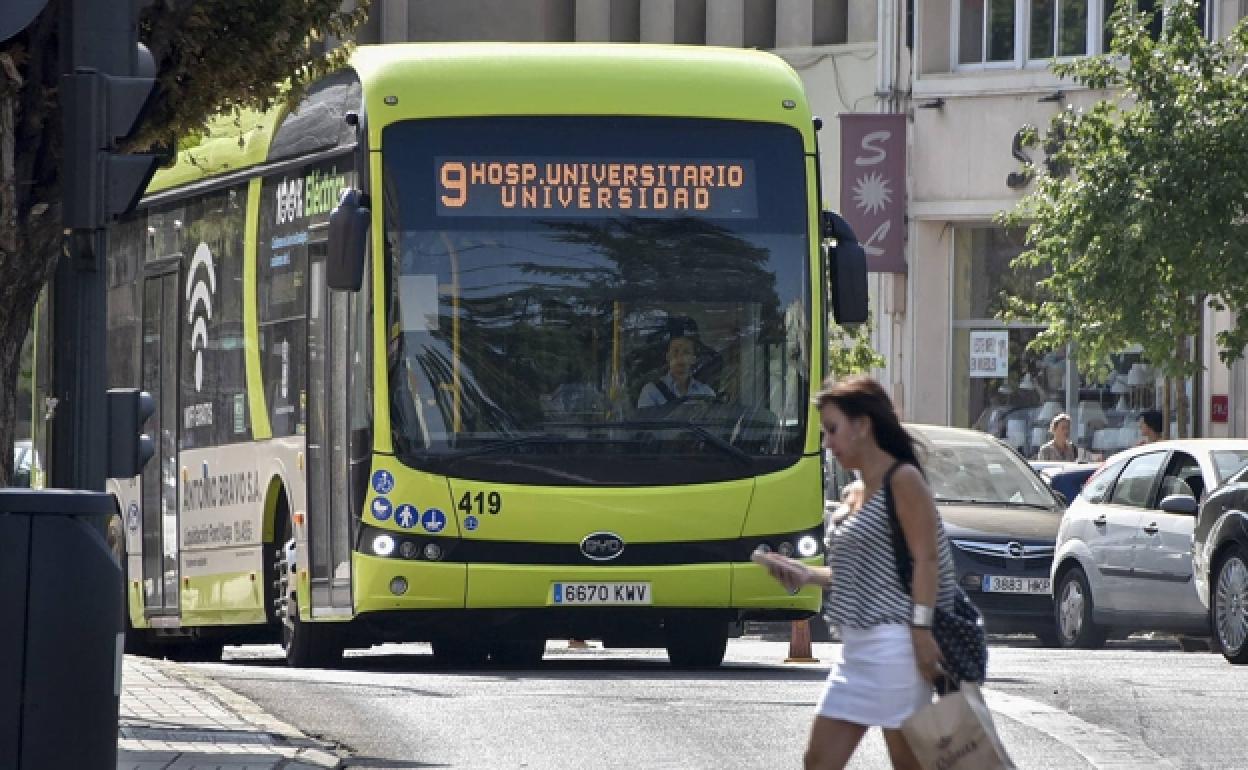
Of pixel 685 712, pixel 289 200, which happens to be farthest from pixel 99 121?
pixel 289 200

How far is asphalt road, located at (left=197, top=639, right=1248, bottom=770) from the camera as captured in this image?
1189 cm

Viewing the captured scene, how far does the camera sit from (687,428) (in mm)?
16172

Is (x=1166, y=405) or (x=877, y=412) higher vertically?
(x=1166, y=405)

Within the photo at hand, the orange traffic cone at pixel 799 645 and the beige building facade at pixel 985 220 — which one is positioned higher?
the beige building facade at pixel 985 220

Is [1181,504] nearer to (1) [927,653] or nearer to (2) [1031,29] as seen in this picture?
(1) [927,653]

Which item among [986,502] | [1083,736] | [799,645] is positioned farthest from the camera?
[986,502]

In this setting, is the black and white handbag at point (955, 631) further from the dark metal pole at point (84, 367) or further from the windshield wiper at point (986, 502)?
the windshield wiper at point (986, 502)

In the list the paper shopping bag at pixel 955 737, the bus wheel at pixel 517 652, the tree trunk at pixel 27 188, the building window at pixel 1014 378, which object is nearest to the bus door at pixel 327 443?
the bus wheel at pixel 517 652

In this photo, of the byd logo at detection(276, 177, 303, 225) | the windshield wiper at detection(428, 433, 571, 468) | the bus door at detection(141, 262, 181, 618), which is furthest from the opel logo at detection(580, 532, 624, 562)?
the bus door at detection(141, 262, 181, 618)

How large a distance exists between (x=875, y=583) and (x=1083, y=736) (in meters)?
4.94

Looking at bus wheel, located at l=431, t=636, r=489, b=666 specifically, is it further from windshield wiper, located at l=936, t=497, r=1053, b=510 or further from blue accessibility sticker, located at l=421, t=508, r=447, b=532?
windshield wiper, located at l=936, t=497, r=1053, b=510

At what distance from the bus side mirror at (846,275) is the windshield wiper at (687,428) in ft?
2.85

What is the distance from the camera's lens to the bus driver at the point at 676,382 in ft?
52.9

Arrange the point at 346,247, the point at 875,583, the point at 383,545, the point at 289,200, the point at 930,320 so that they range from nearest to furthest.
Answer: the point at 875,583 → the point at 346,247 → the point at 383,545 → the point at 289,200 → the point at 930,320
